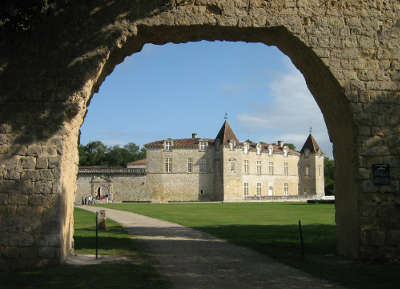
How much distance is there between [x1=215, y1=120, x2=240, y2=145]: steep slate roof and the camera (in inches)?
2362

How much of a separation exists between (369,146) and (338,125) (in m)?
0.90

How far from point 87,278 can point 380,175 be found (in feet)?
17.6

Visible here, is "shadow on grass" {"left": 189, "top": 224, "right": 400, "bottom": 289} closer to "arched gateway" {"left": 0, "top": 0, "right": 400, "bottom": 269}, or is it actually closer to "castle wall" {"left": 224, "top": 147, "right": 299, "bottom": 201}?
"arched gateway" {"left": 0, "top": 0, "right": 400, "bottom": 269}

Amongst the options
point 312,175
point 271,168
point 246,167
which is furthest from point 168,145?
point 312,175

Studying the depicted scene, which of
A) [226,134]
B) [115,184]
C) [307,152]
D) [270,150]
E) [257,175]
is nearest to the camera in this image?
[115,184]

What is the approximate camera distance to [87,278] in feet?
20.2

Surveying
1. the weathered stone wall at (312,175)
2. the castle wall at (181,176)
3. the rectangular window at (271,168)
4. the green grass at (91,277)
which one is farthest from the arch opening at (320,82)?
the weathered stone wall at (312,175)

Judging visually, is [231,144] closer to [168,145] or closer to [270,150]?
[168,145]

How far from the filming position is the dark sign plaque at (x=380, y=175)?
7648mm

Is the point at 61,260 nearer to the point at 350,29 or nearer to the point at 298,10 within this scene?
the point at 298,10

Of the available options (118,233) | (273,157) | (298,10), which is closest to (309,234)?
(118,233)

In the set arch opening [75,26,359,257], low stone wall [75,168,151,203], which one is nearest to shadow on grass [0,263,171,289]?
arch opening [75,26,359,257]

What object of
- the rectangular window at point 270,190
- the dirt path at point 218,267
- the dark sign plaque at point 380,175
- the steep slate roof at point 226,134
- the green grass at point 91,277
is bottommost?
the dirt path at point 218,267

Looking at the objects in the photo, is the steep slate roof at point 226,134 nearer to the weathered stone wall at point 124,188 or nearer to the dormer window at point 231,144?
the dormer window at point 231,144
